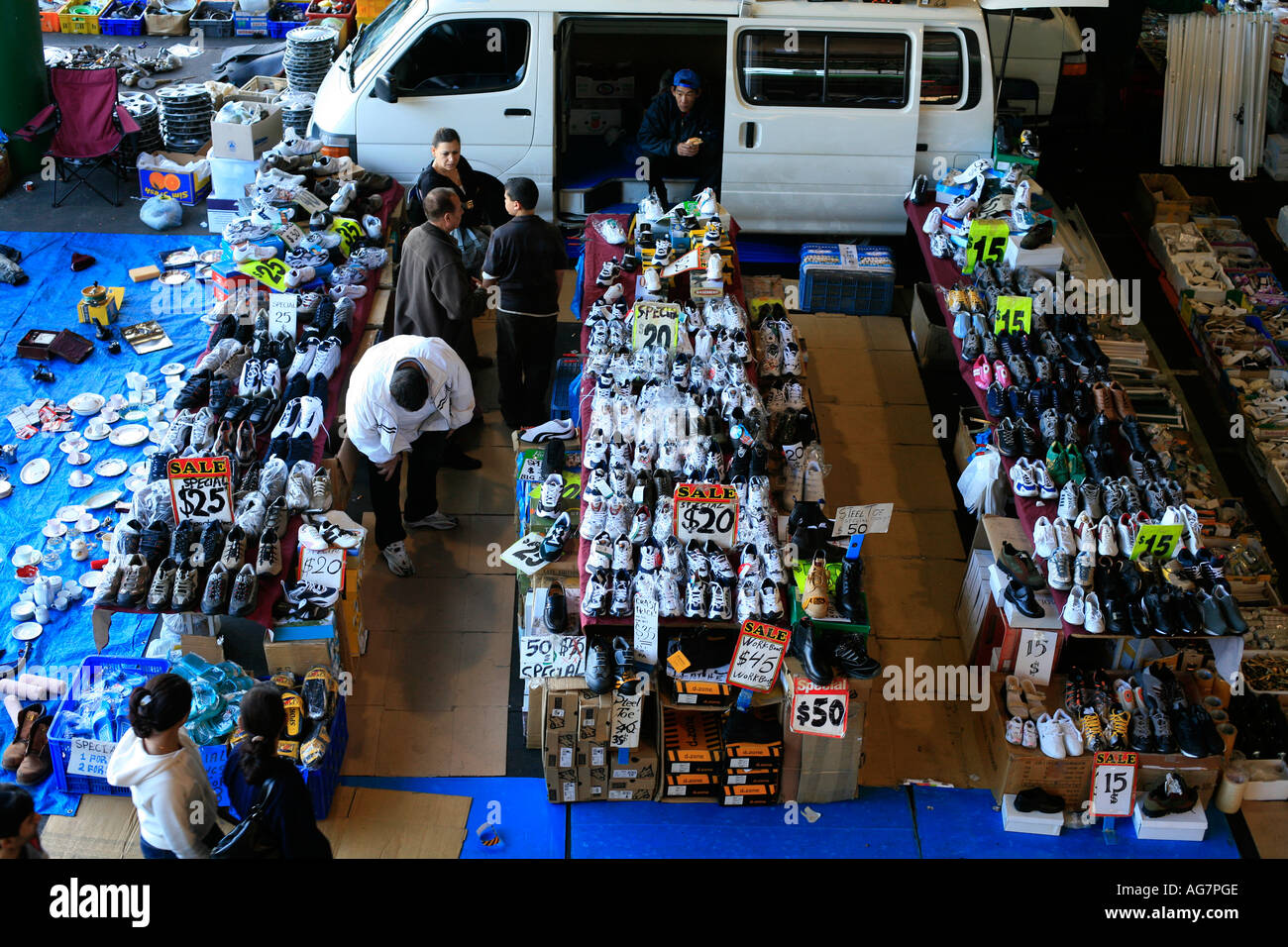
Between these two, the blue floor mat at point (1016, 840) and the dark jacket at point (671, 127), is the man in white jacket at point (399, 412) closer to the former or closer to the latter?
the blue floor mat at point (1016, 840)

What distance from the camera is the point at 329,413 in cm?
721

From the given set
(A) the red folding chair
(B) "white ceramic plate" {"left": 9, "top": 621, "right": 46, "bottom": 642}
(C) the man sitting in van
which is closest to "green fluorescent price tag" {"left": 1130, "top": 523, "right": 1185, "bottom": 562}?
(C) the man sitting in van

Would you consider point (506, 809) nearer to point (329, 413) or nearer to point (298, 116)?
point (329, 413)

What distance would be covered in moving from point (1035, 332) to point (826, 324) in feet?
6.10

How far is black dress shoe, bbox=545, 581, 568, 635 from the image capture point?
224 inches

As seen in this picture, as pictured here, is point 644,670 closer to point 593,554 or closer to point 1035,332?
point 593,554

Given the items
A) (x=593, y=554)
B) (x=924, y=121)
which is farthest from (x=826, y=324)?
(x=593, y=554)

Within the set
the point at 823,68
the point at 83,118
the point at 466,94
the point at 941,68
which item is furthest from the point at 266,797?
the point at 83,118

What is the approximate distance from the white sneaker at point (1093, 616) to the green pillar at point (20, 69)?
923 cm

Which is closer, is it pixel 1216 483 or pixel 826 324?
pixel 1216 483

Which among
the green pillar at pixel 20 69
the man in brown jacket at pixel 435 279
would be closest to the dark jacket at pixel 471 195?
the man in brown jacket at pixel 435 279

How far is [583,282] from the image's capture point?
8141mm

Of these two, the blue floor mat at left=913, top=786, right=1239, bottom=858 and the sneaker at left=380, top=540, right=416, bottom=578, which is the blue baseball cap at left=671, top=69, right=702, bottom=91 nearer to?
the sneaker at left=380, top=540, right=416, bottom=578

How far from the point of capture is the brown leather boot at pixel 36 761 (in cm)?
556
